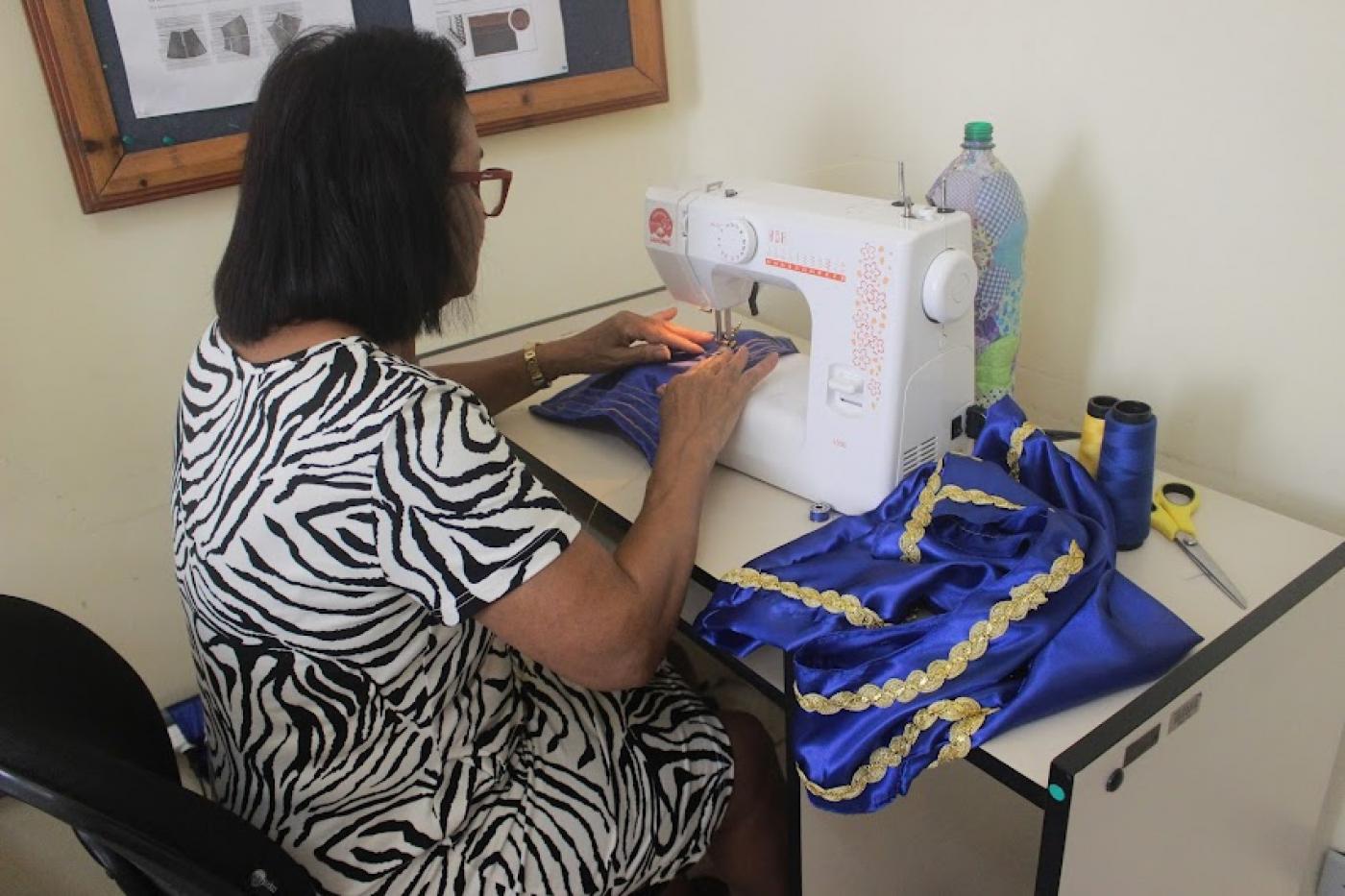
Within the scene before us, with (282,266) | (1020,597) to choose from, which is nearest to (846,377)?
(1020,597)

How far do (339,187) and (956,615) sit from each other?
68cm

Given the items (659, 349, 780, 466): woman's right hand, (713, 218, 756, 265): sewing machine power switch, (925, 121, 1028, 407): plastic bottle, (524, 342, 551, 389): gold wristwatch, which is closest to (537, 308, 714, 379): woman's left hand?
(524, 342, 551, 389): gold wristwatch

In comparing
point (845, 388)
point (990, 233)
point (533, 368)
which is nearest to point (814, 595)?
point (845, 388)

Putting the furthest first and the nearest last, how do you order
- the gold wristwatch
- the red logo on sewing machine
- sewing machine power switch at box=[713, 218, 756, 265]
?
the gold wristwatch → the red logo on sewing machine → sewing machine power switch at box=[713, 218, 756, 265]

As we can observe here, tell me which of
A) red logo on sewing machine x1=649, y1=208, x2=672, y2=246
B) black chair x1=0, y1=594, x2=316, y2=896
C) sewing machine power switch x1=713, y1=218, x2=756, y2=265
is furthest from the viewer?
red logo on sewing machine x1=649, y1=208, x2=672, y2=246

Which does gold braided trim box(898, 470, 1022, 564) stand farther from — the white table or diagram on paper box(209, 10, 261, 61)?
diagram on paper box(209, 10, 261, 61)

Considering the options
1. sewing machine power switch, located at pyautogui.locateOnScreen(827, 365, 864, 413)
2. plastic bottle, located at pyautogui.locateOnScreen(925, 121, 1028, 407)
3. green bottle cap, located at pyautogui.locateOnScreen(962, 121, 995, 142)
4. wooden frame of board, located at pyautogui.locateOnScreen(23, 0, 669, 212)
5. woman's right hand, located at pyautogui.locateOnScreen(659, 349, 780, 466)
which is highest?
wooden frame of board, located at pyautogui.locateOnScreen(23, 0, 669, 212)

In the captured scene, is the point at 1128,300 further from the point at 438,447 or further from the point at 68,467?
the point at 68,467

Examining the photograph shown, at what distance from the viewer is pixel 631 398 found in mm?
1410

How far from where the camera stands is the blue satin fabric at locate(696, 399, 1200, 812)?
888 mm

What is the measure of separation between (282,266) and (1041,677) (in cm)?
77

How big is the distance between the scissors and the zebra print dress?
1.82 ft

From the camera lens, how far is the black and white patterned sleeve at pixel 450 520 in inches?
36.5

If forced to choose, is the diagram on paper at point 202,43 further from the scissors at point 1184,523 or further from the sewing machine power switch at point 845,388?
the scissors at point 1184,523
